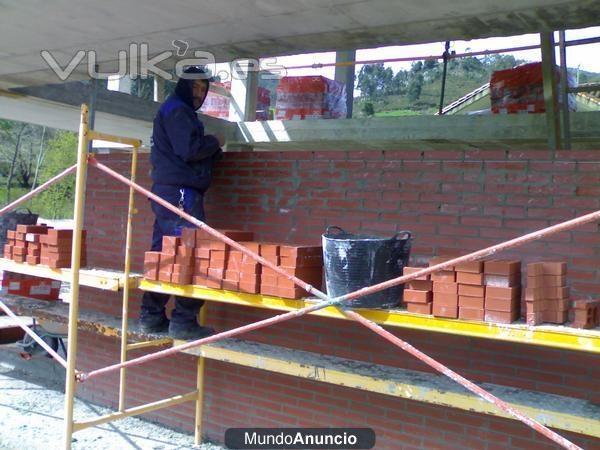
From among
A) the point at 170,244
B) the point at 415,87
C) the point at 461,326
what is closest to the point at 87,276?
the point at 170,244

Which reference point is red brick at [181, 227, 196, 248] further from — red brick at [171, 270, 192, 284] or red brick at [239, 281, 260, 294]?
red brick at [239, 281, 260, 294]

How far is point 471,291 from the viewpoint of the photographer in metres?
3.22

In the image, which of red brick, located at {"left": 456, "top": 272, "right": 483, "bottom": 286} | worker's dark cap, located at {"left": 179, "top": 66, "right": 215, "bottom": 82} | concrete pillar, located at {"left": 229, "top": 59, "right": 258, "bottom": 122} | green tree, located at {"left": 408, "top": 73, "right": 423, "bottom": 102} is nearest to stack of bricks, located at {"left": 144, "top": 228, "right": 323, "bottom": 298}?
red brick, located at {"left": 456, "top": 272, "right": 483, "bottom": 286}

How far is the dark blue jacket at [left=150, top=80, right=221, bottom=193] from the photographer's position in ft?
15.4

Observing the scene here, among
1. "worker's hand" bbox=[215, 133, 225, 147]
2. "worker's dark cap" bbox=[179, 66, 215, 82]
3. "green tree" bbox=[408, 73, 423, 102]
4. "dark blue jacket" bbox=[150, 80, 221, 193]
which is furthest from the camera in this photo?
"green tree" bbox=[408, 73, 423, 102]

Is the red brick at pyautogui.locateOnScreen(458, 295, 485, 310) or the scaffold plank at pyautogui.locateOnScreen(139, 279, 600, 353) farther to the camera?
the red brick at pyautogui.locateOnScreen(458, 295, 485, 310)

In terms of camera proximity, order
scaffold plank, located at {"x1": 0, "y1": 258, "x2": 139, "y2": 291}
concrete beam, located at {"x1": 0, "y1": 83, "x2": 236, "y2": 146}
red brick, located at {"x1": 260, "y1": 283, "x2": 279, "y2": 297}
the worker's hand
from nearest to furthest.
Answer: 1. red brick, located at {"x1": 260, "y1": 283, "x2": 279, "y2": 297}
2. scaffold plank, located at {"x1": 0, "y1": 258, "x2": 139, "y2": 291}
3. concrete beam, located at {"x1": 0, "y1": 83, "x2": 236, "y2": 146}
4. the worker's hand

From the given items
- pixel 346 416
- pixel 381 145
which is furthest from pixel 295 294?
pixel 381 145

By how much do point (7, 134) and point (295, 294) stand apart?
46929 mm

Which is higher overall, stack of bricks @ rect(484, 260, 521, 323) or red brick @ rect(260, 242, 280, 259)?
red brick @ rect(260, 242, 280, 259)

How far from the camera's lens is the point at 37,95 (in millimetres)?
6906

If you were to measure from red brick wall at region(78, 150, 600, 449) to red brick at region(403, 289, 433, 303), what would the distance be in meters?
0.95

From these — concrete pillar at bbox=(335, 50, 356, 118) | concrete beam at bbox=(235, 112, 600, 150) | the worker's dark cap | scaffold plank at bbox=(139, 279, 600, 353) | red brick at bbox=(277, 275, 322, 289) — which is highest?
concrete pillar at bbox=(335, 50, 356, 118)

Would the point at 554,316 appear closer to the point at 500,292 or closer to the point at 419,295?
the point at 500,292
